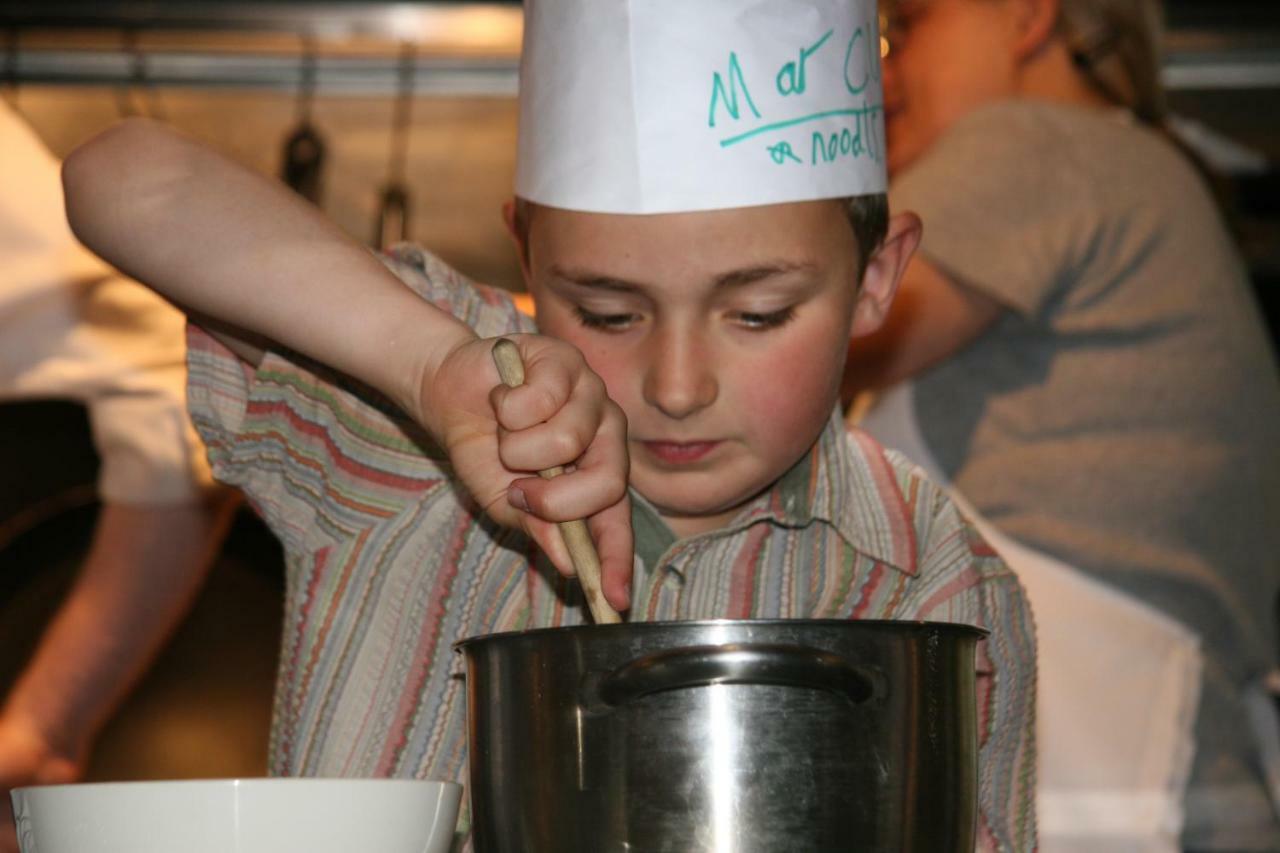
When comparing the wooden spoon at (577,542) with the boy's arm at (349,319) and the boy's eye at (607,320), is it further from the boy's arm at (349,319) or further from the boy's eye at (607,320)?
the boy's eye at (607,320)

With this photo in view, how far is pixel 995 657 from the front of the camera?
0.80m

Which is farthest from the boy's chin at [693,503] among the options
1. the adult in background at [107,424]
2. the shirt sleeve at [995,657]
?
the adult in background at [107,424]

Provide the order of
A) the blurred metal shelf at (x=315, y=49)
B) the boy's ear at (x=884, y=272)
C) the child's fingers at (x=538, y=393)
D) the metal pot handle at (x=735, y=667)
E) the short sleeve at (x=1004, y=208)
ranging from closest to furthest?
the metal pot handle at (x=735, y=667), the child's fingers at (x=538, y=393), the boy's ear at (x=884, y=272), the short sleeve at (x=1004, y=208), the blurred metal shelf at (x=315, y=49)

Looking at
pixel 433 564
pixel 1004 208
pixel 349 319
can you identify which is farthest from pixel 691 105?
pixel 1004 208

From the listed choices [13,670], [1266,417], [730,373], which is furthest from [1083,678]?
[13,670]

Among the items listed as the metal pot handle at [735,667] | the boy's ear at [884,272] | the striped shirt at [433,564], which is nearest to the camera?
the metal pot handle at [735,667]

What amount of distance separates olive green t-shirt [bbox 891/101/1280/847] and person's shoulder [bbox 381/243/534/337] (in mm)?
439

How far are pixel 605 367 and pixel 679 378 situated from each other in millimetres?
48

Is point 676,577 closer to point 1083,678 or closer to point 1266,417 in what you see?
point 1083,678

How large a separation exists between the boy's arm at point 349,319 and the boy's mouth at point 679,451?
0.17 meters

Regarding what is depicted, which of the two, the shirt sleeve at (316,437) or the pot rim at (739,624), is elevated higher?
the shirt sleeve at (316,437)

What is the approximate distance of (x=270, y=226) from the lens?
2.32 ft

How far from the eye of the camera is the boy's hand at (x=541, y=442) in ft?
1.88

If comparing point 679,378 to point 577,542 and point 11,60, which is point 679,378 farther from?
point 11,60
